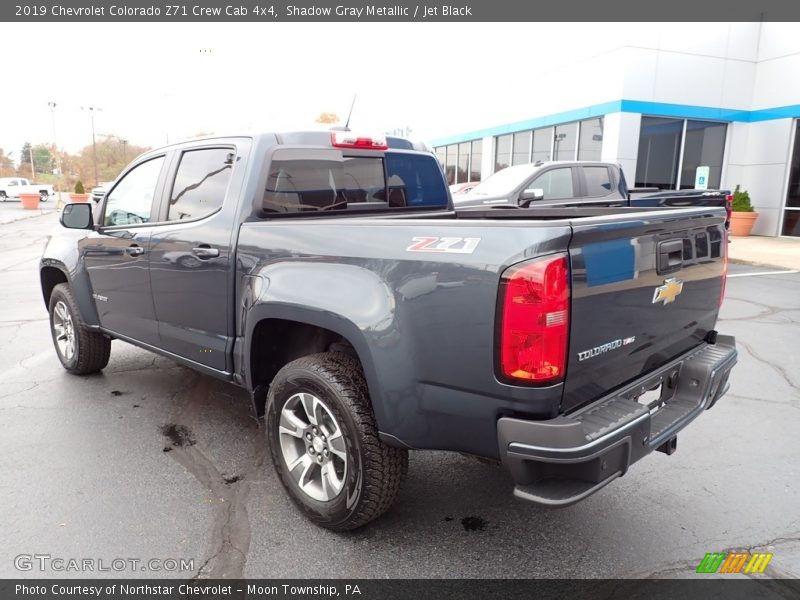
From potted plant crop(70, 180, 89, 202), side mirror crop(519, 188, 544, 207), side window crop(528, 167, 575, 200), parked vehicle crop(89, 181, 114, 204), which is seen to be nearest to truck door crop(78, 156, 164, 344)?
parked vehicle crop(89, 181, 114, 204)

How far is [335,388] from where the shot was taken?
2.64m

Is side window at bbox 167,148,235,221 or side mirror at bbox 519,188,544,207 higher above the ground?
side window at bbox 167,148,235,221

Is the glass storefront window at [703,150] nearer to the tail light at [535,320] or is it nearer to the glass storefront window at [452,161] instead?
the glass storefront window at [452,161]

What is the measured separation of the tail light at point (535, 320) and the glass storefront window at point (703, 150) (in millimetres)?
16906

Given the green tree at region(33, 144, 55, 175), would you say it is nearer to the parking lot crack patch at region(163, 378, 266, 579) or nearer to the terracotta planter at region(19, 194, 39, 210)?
the terracotta planter at region(19, 194, 39, 210)

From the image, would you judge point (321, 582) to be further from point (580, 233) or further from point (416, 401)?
point (580, 233)

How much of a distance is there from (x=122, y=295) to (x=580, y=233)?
3.41 meters

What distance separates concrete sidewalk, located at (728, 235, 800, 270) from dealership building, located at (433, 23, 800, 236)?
1053 mm

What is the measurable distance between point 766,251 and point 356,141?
12904mm

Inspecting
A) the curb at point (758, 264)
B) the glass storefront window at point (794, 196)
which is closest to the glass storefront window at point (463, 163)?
the glass storefront window at point (794, 196)

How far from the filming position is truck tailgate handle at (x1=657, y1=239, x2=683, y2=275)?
2.57 m

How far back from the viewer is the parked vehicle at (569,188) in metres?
9.36

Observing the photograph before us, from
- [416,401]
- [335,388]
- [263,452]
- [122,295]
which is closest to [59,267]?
[122,295]

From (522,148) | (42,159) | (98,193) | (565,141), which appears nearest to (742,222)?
(565,141)
